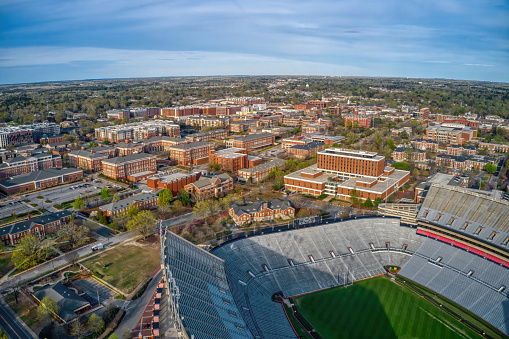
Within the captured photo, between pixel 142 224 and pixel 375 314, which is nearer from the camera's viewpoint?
pixel 375 314

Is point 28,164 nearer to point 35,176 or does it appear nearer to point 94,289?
point 35,176

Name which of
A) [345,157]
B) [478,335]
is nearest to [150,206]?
[345,157]

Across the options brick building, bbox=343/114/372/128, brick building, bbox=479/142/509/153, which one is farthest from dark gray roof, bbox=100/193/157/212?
brick building, bbox=343/114/372/128

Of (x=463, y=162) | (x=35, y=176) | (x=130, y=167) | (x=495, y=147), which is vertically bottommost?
(x=35, y=176)

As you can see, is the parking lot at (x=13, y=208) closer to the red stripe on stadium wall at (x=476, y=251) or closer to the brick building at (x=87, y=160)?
the brick building at (x=87, y=160)

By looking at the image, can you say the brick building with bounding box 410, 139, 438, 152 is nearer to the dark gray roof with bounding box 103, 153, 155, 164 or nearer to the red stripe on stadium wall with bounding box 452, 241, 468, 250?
the red stripe on stadium wall with bounding box 452, 241, 468, 250

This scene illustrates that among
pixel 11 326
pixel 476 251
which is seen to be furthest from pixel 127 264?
pixel 476 251
